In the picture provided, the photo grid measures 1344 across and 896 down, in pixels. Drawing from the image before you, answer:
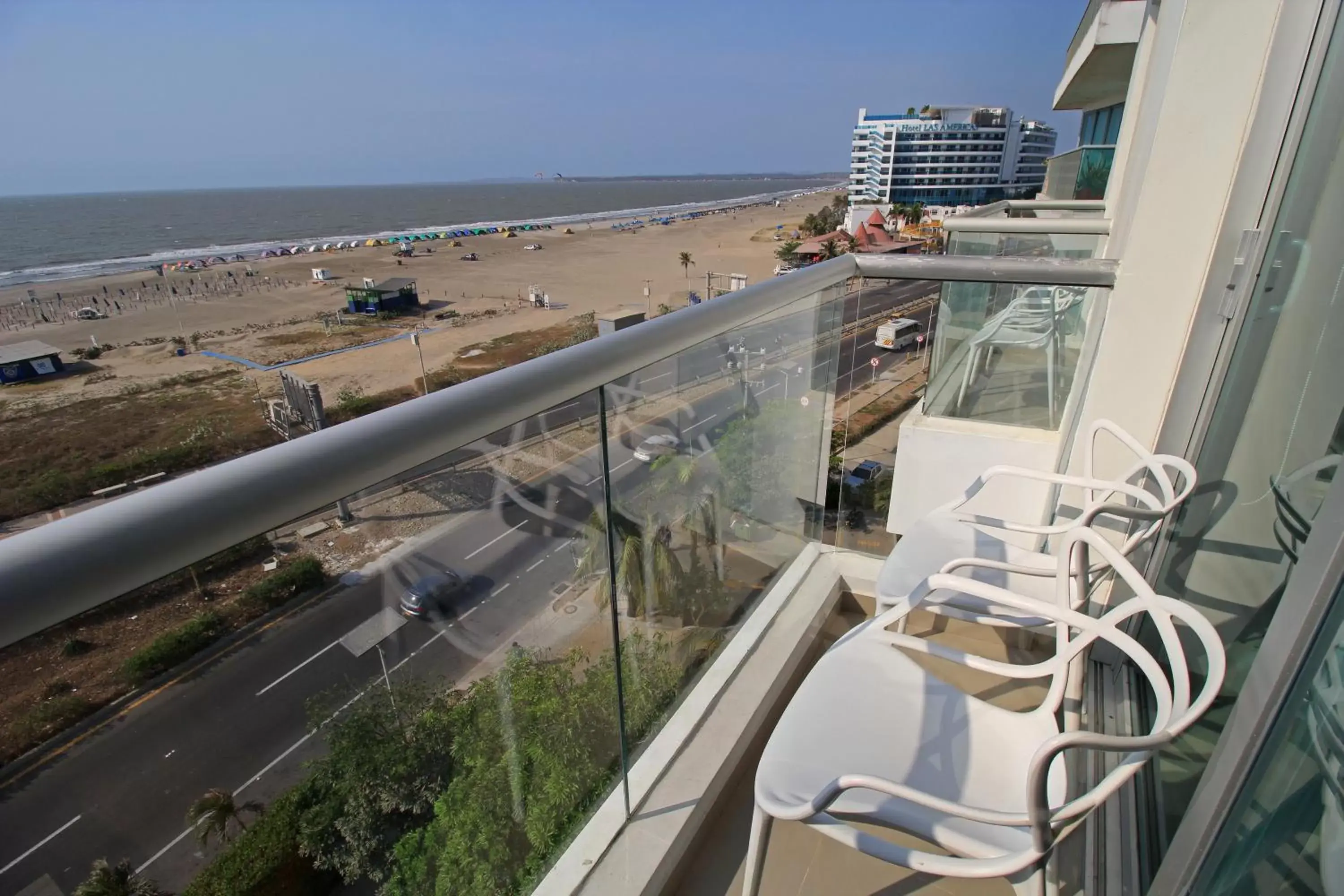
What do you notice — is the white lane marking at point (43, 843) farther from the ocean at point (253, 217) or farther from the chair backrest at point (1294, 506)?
the ocean at point (253, 217)

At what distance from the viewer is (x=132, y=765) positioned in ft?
1.81

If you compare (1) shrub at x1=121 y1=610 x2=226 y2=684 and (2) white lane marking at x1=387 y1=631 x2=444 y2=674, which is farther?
(2) white lane marking at x1=387 y1=631 x2=444 y2=674

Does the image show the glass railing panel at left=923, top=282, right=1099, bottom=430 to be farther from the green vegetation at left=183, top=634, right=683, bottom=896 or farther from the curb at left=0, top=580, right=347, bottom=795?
the curb at left=0, top=580, right=347, bottom=795

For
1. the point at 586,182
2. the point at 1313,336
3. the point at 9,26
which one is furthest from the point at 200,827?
the point at 586,182

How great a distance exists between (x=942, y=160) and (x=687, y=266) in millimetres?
39192

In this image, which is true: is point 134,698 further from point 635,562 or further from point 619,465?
point 635,562

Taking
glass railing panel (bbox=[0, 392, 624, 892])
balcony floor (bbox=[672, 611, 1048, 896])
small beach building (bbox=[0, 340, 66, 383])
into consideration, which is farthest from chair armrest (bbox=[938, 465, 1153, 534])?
small beach building (bbox=[0, 340, 66, 383])

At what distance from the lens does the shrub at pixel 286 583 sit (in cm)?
60

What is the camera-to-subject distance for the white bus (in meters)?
2.24

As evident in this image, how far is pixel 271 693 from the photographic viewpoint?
25.4 inches

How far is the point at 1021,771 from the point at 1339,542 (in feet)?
1.97

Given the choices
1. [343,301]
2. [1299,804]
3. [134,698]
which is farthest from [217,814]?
[343,301]

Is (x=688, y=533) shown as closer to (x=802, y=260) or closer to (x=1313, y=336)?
(x=1313, y=336)

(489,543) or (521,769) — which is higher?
(489,543)
